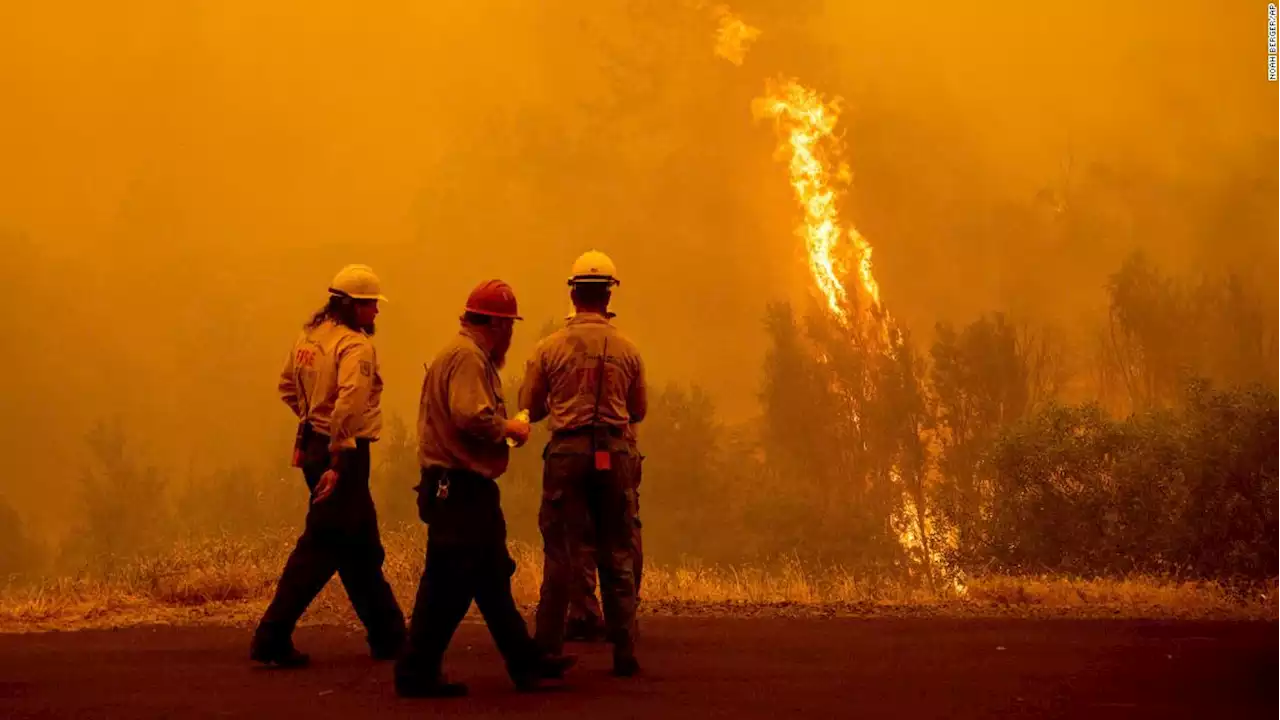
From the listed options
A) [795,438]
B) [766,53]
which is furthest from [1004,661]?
[766,53]

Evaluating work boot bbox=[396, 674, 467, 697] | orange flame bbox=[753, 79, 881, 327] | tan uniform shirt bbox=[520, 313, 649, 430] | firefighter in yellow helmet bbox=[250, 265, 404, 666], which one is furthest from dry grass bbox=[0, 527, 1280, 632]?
orange flame bbox=[753, 79, 881, 327]

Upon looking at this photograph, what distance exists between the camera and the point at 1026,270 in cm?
11781

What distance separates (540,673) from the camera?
28.2ft

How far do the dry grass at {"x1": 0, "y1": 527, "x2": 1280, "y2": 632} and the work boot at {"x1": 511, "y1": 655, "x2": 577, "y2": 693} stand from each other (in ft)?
14.3

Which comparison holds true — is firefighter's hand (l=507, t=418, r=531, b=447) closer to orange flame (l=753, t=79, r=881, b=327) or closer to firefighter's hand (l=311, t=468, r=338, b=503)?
firefighter's hand (l=311, t=468, r=338, b=503)

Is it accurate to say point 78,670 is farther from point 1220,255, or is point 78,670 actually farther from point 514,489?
point 1220,255

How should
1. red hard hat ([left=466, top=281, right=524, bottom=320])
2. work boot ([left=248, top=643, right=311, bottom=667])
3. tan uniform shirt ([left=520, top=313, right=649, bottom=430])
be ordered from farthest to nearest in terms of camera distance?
tan uniform shirt ([left=520, top=313, right=649, bottom=430])
work boot ([left=248, top=643, right=311, bottom=667])
red hard hat ([left=466, top=281, right=524, bottom=320])

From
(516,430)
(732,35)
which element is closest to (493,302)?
(516,430)

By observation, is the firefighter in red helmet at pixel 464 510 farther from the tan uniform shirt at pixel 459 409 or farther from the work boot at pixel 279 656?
the work boot at pixel 279 656

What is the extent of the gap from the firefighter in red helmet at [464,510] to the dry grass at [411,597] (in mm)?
4443

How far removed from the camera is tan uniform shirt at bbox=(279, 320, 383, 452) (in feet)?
30.7

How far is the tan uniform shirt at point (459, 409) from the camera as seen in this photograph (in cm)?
825

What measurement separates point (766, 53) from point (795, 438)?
185 feet

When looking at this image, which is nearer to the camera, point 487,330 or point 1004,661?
point 487,330
